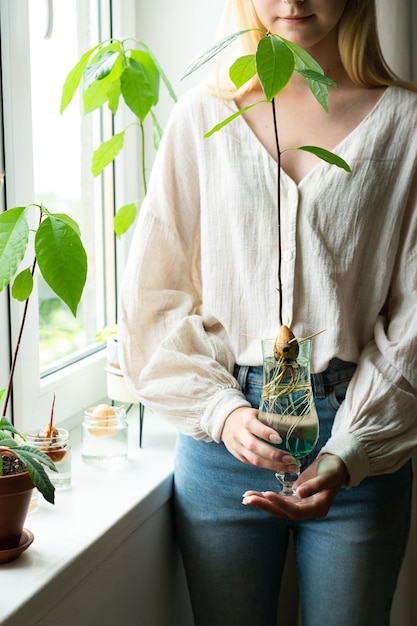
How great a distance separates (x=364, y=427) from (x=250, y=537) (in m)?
0.27

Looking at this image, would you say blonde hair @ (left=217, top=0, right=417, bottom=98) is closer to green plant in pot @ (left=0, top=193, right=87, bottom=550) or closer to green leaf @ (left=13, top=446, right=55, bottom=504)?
green plant in pot @ (left=0, top=193, right=87, bottom=550)

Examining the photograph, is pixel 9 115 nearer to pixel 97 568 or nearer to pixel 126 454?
pixel 126 454

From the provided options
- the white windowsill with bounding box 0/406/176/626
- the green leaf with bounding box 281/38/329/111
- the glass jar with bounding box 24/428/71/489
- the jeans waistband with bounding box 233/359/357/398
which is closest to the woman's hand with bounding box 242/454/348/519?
the jeans waistband with bounding box 233/359/357/398

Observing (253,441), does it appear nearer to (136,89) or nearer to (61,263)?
(61,263)

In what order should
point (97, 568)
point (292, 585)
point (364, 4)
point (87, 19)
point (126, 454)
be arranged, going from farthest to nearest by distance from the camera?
point (292, 585), point (87, 19), point (126, 454), point (364, 4), point (97, 568)

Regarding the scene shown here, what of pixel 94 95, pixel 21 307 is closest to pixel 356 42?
pixel 94 95

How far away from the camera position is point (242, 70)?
1089mm

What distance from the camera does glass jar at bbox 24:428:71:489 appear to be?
1.35 metres

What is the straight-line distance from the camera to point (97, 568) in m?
1.24

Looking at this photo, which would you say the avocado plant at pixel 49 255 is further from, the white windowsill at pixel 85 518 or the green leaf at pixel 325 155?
the green leaf at pixel 325 155

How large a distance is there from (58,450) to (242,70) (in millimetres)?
658

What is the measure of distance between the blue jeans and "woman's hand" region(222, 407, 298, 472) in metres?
0.10

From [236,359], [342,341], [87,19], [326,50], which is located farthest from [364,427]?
[87,19]

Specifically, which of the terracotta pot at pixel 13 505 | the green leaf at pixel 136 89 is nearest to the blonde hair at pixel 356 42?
the green leaf at pixel 136 89
